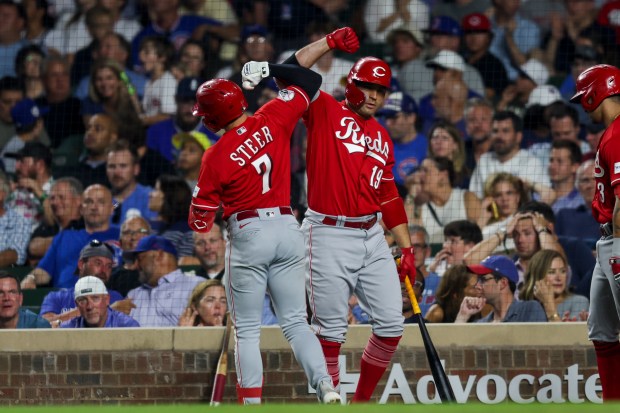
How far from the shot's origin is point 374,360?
600 cm

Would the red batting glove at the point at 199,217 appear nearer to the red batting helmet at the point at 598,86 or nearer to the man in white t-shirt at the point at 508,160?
Answer: the red batting helmet at the point at 598,86

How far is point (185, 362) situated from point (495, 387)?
5.79ft

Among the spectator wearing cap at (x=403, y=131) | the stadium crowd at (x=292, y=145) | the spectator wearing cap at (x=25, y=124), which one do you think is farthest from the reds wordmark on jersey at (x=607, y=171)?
the spectator wearing cap at (x=25, y=124)

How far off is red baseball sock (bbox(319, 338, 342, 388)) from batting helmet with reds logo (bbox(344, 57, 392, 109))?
1.17 m

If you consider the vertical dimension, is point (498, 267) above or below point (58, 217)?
below

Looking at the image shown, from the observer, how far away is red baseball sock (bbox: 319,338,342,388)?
5918mm

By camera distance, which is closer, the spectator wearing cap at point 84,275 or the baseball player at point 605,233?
the baseball player at point 605,233

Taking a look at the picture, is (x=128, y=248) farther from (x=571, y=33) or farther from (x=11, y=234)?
(x=571, y=33)

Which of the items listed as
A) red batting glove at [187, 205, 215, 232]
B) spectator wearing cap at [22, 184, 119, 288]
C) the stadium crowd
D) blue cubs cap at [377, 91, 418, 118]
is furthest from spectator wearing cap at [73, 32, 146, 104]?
red batting glove at [187, 205, 215, 232]

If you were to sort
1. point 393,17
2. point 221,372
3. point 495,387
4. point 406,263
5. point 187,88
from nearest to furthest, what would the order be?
point 406,263 → point 221,372 → point 495,387 → point 187,88 → point 393,17

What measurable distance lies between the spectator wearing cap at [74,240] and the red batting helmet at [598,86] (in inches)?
153

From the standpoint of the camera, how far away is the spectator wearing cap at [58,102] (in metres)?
9.73

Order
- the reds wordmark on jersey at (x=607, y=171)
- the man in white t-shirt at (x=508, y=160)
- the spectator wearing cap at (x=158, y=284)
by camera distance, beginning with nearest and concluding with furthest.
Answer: the reds wordmark on jersey at (x=607, y=171), the spectator wearing cap at (x=158, y=284), the man in white t-shirt at (x=508, y=160)


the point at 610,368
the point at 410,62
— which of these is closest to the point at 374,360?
the point at 610,368
